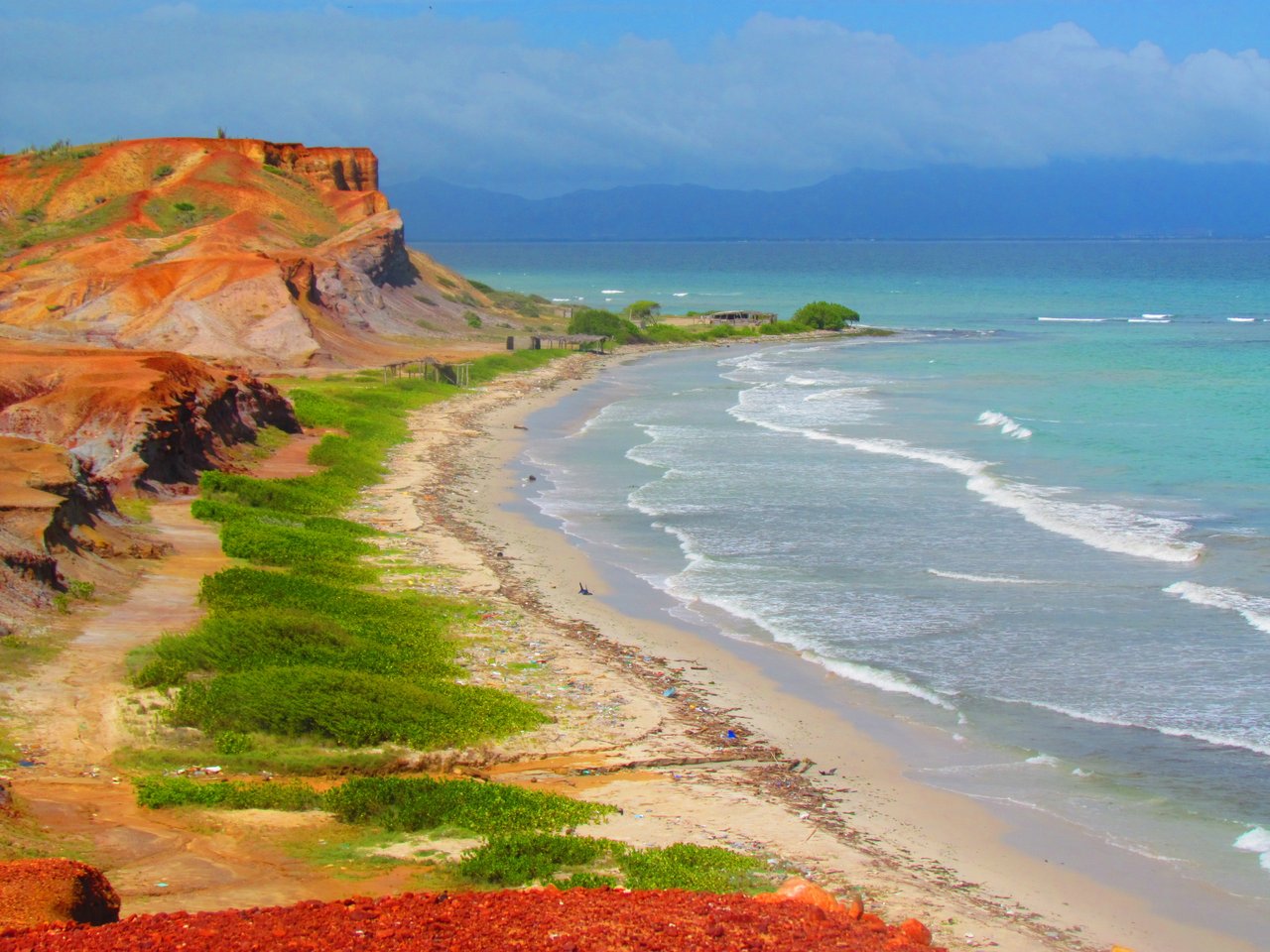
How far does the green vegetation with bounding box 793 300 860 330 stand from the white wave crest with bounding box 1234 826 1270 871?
82591 millimetres

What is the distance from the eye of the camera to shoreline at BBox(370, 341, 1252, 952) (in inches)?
437

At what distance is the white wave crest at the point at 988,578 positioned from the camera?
22.8m

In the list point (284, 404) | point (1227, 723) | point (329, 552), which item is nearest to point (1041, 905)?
point (1227, 723)

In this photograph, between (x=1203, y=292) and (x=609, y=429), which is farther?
(x=1203, y=292)

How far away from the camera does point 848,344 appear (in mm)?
83812

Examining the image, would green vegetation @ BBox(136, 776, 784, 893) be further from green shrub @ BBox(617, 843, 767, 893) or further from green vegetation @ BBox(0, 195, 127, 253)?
green vegetation @ BBox(0, 195, 127, 253)

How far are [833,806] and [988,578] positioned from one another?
10494mm

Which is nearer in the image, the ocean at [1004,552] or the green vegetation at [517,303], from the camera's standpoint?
the ocean at [1004,552]

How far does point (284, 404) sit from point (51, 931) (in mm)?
30004

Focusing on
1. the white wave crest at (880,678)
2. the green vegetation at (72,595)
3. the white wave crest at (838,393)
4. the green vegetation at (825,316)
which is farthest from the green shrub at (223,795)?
the green vegetation at (825,316)

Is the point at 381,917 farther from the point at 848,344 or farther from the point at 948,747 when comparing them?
the point at 848,344

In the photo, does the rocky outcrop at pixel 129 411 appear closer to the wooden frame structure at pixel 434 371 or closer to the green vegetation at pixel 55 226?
the wooden frame structure at pixel 434 371

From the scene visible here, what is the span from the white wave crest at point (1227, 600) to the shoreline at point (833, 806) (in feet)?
23.7

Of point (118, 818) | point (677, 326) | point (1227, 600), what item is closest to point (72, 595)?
point (118, 818)
